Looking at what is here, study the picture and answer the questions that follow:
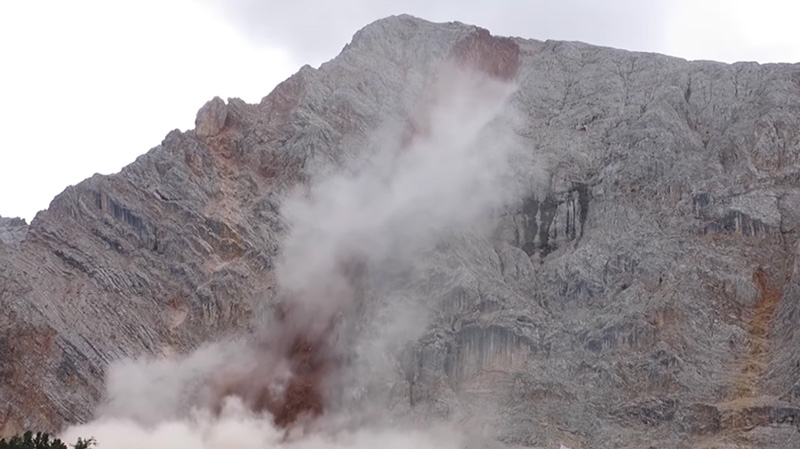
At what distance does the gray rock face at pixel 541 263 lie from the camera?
117 metres

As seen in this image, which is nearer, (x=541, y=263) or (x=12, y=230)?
(x=541, y=263)

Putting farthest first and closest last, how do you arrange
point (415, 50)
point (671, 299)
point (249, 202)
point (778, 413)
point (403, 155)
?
point (415, 50) → point (403, 155) → point (249, 202) → point (671, 299) → point (778, 413)

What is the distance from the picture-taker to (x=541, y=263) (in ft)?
458

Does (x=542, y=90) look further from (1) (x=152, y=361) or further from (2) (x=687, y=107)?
(1) (x=152, y=361)

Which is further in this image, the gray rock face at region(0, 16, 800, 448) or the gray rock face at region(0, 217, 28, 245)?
the gray rock face at region(0, 217, 28, 245)

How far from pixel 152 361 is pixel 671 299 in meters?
56.2

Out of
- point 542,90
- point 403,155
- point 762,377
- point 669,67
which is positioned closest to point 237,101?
point 403,155

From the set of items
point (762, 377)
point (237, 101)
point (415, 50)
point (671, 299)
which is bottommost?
point (762, 377)

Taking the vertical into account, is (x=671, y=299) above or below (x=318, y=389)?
above

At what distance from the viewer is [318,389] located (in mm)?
128375

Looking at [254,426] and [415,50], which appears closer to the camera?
[254,426]

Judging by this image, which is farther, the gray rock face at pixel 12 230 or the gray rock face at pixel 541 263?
the gray rock face at pixel 12 230

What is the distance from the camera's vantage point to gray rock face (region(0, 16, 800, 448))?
11700cm

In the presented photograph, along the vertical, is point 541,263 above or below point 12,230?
below
